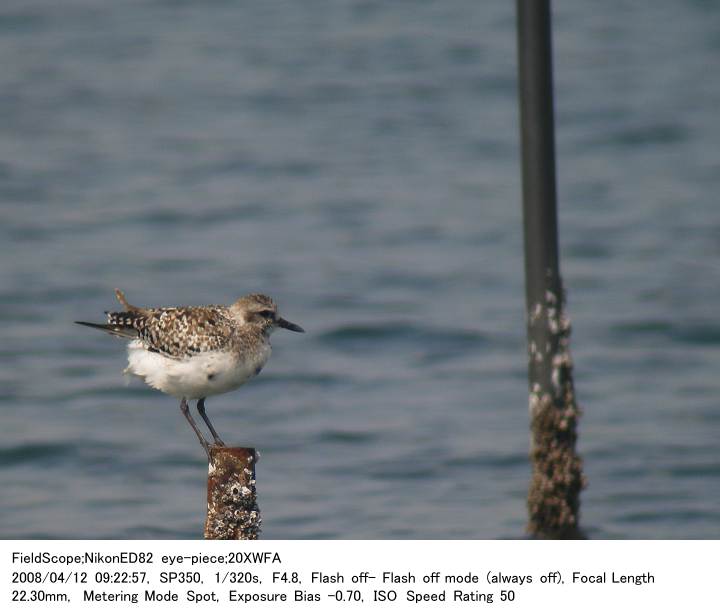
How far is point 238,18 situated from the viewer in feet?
117

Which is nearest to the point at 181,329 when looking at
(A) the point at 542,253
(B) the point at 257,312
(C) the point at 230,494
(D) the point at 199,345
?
(D) the point at 199,345

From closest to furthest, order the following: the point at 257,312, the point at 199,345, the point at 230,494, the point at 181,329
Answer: the point at 230,494 < the point at 199,345 < the point at 181,329 < the point at 257,312

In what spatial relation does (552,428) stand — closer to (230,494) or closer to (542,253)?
(542,253)

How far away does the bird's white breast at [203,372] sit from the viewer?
871cm

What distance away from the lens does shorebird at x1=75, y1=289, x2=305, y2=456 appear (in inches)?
344

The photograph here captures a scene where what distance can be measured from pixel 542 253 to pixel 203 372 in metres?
2.16

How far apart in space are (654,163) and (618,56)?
19.6ft

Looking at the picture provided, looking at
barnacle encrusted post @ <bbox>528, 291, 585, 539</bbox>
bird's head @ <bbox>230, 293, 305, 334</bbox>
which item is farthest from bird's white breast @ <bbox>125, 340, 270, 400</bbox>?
barnacle encrusted post @ <bbox>528, 291, 585, 539</bbox>

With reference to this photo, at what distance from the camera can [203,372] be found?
872 cm

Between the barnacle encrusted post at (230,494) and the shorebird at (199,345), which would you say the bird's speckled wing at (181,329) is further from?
the barnacle encrusted post at (230,494)

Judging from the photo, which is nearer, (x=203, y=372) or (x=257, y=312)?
(x=203, y=372)

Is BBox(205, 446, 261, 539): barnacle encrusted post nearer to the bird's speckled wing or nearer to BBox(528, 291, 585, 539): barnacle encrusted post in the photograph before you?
the bird's speckled wing
